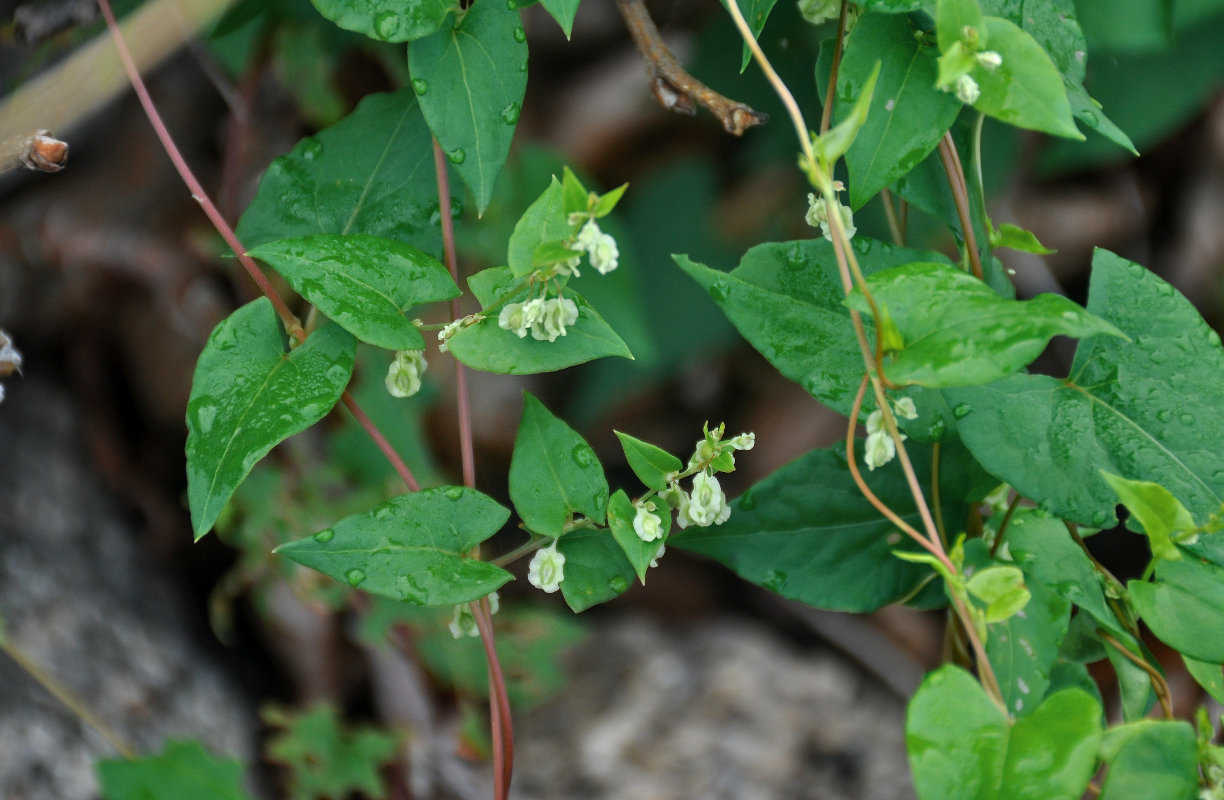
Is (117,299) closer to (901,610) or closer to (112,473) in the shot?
(112,473)

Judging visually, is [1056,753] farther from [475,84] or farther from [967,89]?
[475,84]

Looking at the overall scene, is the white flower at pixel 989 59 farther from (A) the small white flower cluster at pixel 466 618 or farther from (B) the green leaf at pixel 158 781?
(B) the green leaf at pixel 158 781

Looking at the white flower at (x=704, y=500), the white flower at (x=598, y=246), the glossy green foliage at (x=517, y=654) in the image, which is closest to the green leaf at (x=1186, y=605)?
the white flower at (x=704, y=500)

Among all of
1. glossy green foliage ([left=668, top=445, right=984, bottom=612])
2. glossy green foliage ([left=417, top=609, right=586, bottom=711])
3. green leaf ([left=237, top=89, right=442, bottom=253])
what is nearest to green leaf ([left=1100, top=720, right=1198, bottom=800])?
glossy green foliage ([left=668, top=445, right=984, bottom=612])

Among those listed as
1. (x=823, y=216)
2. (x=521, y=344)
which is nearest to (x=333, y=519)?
(x=521, y=344)

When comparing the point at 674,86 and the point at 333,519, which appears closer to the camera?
the point at 674,86

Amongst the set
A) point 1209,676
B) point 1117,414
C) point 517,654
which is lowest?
point 517,654
